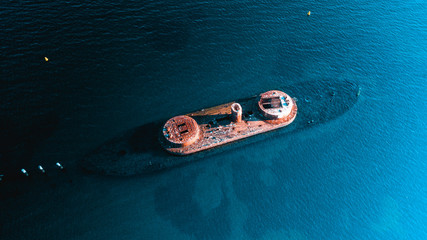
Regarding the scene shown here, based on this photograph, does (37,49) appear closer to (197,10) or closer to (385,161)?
(197,10)

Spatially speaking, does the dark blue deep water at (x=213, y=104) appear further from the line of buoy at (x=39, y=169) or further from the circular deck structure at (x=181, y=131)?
the circular deck structure at (x=181, y=131)

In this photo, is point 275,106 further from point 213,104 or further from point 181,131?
point 181,131

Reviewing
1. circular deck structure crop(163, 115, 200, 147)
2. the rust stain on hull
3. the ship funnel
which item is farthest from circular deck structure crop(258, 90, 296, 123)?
circular deck structure crop(163, 115, 200, 147)

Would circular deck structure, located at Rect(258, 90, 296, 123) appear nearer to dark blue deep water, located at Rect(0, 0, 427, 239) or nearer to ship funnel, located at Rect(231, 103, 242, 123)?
dark blue deep water, located at Rect(0, 0, 427, 239)

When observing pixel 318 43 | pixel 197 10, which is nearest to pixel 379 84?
pixel 318 43

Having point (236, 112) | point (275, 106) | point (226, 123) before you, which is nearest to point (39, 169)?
point (226, 123)

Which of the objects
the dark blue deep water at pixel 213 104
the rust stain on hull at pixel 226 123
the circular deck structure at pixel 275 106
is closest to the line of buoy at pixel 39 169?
the dark blue deep water at pixel 213 104
